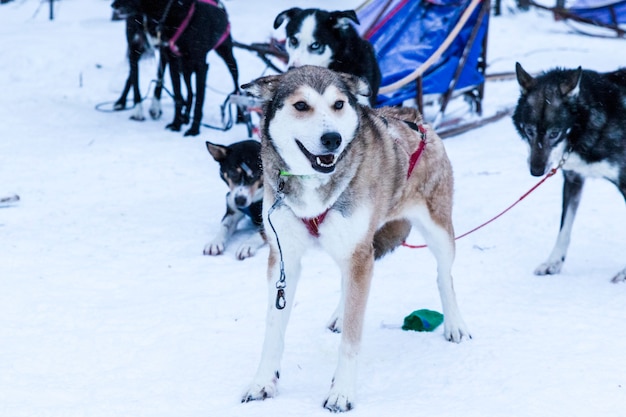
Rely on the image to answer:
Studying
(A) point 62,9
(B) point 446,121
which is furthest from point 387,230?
(A) point 62,9

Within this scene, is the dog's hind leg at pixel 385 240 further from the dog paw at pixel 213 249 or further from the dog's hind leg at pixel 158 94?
the dog's hind leg at pixel 158 94

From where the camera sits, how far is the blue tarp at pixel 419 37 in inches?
229

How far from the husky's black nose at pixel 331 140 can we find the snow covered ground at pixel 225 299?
2.62ft

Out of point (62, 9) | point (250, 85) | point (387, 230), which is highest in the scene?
point (250, 85)

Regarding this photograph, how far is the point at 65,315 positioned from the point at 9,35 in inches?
276

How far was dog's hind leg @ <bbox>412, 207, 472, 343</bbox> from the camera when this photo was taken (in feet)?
8.52

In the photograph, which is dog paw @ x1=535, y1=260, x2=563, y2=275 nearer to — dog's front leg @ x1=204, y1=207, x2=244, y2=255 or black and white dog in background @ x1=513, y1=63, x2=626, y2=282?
black and white dog in background @ x1=513, y1=63, x2=626, y2=282

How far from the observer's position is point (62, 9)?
39.0 ft

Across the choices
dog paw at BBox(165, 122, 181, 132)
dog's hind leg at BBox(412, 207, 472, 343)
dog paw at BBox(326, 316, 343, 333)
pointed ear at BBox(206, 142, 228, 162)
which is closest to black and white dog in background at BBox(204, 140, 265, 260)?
pointed ear at BBox(206, 142, 228, 162)

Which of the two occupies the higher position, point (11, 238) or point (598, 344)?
point (598, 344)

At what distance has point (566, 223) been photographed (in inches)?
133

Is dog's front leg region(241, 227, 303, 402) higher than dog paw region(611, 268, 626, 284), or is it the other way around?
dog's front leg region(241, 227, 303, 402)

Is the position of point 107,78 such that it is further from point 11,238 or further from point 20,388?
point 20,388

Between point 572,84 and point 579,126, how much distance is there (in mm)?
196
